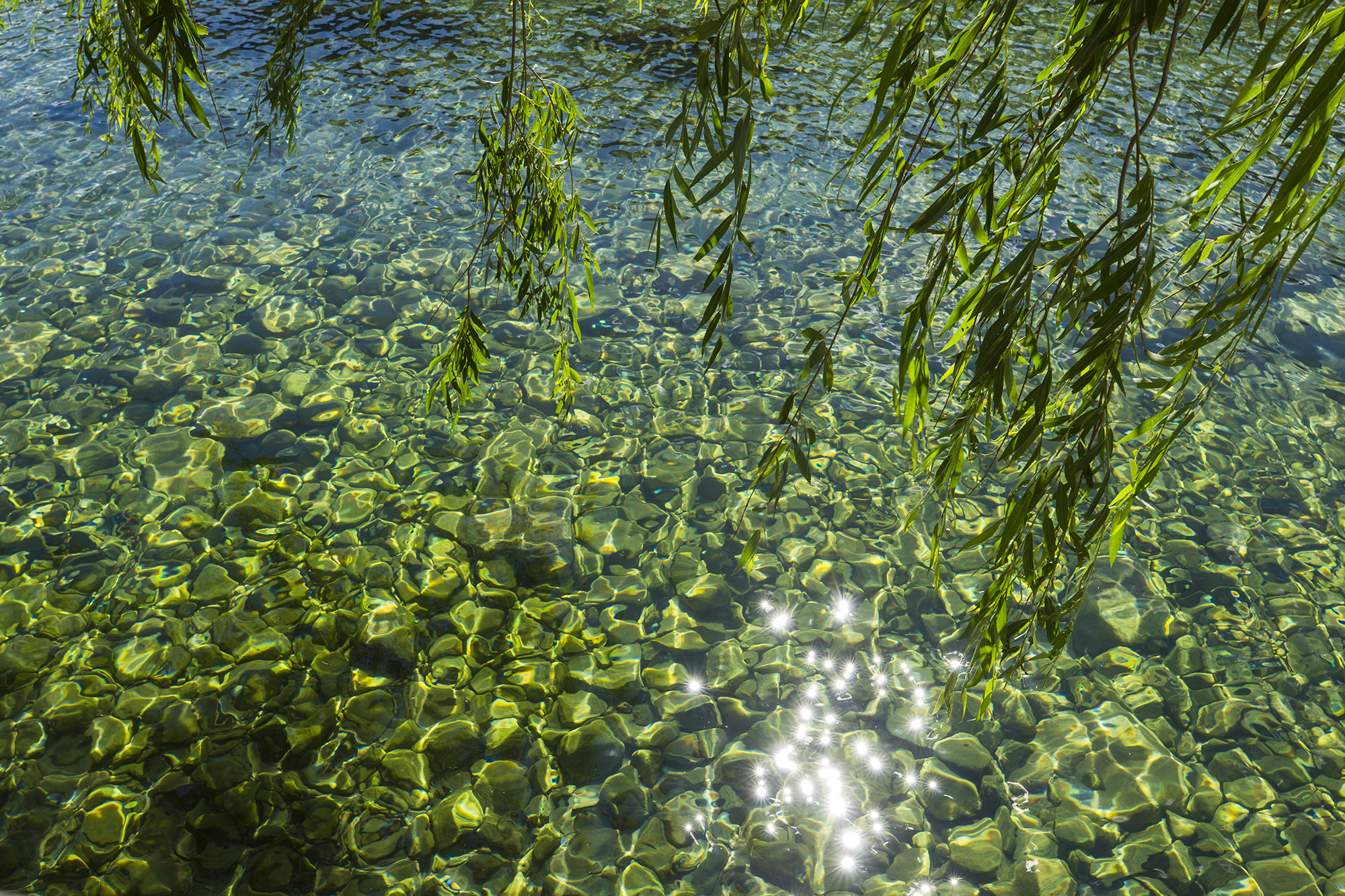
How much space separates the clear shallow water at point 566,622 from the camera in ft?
10.9

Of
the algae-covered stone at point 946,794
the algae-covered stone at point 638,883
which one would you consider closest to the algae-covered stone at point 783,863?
the algae-covered stone at point 638,883

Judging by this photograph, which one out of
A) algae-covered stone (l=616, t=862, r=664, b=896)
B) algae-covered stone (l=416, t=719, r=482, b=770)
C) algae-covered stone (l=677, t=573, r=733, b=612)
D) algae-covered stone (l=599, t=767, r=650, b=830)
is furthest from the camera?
algae-covered stone (l=677, t=573, r=733, b=612)

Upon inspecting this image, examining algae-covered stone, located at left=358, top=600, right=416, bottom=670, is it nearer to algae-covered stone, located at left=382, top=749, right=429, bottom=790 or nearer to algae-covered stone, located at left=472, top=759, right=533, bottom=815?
algae-covered stone, located at left=382, top=749, right=429, bottom=790

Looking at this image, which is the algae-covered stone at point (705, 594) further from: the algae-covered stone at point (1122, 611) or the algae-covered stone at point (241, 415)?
the algae-covered stone at point (241, 415)

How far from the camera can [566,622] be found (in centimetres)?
421

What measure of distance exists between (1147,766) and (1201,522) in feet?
6.06

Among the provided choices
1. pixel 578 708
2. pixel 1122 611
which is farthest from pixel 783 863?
pixel 1122 611

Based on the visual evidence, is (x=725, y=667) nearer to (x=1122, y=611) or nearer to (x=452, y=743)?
(x=452, y=743)

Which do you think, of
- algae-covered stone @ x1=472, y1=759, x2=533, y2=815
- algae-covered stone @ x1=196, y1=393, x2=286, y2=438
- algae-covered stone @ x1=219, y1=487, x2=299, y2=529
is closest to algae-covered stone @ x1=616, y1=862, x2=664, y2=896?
algae-covered stone @ x1=472, y1=759, x2=533, y2=815

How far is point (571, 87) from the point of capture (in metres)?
9.73

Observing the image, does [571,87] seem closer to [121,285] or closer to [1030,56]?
[121,285]

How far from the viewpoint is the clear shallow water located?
3.34 m

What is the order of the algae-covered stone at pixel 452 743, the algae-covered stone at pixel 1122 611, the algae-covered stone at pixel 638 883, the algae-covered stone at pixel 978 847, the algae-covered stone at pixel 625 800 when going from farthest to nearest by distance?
1. the algae-covered stone at pixel 1122 611
2. the algae-covered stone at pixel 452 743
3. the algae-covered stone at pixel 625 800
4. the algae-covered stone at pixel 978 847
5. the algae-covered stone at pixel 638 883

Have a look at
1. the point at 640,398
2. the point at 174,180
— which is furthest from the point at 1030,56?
the point at 174,180
